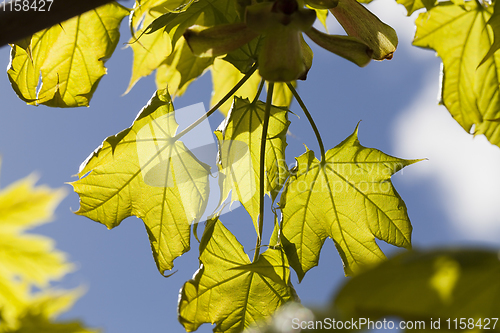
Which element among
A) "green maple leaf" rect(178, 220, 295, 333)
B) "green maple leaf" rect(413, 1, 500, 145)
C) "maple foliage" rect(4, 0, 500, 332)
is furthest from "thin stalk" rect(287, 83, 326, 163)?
"green maple leaf" rect(413, 1, 500, 145)

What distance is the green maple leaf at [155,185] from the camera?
1.59 ft

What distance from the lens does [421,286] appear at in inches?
4.8

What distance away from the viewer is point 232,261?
47 cm

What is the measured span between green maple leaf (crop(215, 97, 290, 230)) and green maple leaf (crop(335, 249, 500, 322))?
0.32m

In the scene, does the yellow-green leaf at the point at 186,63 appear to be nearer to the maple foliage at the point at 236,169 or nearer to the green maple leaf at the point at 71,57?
the maple foliage at the point at 236,169

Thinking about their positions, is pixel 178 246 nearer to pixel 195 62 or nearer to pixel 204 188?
pixel 204 188

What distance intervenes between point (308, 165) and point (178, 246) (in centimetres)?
20

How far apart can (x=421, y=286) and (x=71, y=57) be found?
55cm

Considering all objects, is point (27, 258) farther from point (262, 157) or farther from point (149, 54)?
point (149, 54)

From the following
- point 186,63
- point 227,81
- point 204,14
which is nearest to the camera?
point 204,14

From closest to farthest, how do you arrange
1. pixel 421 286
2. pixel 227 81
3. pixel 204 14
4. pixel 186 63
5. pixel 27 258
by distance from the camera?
1. pixel 421 286
2. pixel 27 258
3. pixel 204 14
4. pixel 186 63
5. pixel 227 81

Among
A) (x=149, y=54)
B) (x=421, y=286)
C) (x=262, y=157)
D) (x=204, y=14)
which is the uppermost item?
(x=149, y=54)

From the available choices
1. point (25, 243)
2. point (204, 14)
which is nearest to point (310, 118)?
point (204, 14)

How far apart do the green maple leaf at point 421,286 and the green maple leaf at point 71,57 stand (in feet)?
1.62
